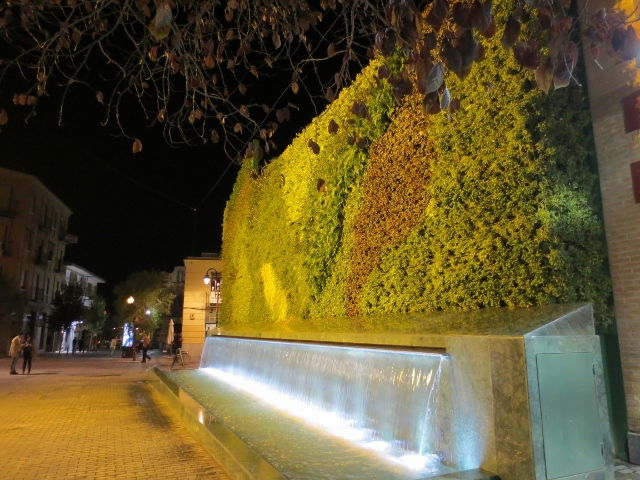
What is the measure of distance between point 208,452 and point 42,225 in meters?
44.6

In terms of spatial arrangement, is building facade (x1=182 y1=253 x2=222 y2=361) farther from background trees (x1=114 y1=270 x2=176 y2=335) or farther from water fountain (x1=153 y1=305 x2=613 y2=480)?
water fountain (x1=153 y1=305 x2=613 y2=480)

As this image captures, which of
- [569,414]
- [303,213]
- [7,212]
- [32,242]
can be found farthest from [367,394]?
[32,242]

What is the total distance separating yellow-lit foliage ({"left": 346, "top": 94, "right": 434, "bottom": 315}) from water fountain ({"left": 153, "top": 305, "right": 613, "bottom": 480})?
211cm

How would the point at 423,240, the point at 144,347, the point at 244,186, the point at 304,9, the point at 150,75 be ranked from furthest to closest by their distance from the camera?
the point at 144,347, the point at 244,186, the point at 423,240, the point at 150,75, the point at 304,9

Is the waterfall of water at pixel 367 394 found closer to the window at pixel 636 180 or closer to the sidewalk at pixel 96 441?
the sidewalk at pixel 96 441

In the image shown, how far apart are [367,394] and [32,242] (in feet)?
144

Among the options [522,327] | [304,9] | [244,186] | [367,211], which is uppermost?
[244,186]

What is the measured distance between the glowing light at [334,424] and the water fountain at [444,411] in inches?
0.9

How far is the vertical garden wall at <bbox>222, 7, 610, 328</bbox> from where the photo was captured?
6.00 meters

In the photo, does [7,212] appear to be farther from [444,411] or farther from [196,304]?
[444,411]

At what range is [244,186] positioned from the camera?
18094mm

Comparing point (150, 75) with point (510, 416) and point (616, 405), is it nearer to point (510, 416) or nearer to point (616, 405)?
point (510, 416)

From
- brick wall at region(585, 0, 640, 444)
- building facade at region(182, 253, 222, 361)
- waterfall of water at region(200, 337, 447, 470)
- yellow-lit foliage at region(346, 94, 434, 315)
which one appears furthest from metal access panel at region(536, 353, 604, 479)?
building facade at region(182, 253, 222, 361)

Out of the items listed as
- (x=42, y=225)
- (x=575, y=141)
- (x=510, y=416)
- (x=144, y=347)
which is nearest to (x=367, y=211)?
(x=575, y=141)
